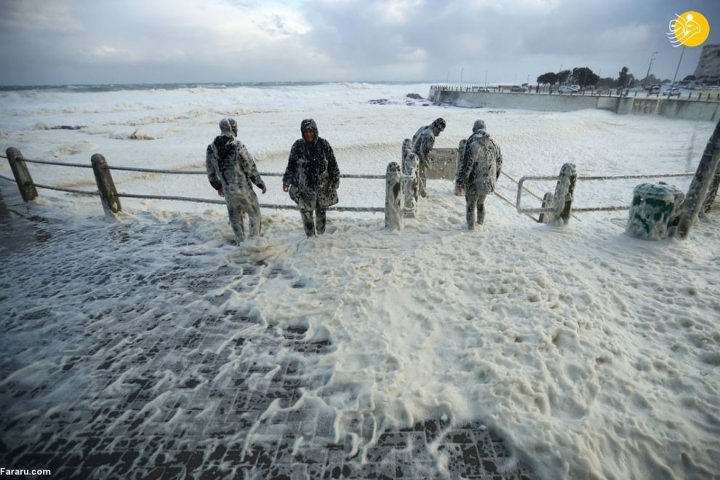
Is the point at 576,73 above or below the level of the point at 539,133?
above

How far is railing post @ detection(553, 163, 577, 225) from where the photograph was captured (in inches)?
234

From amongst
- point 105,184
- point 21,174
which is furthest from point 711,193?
point 21,174

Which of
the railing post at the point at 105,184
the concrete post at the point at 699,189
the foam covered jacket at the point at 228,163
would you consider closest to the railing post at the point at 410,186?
the foam covered jacket at the point at 228,163

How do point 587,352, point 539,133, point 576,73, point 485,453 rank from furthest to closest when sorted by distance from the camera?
point 576,73 → point 539,133 → point 587,352 → point 485,453

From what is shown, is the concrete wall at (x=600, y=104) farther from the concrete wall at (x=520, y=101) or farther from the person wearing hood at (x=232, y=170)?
the person wearing hood at (x=232, y=170)

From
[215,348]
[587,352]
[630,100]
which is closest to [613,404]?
[587,352]

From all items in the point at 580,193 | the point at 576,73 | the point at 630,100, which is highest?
the point at 576,73

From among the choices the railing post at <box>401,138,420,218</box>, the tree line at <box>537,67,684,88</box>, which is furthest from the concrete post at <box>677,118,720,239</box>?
the tree line at <box>537,67,684,88</box>

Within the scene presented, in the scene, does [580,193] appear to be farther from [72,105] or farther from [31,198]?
[72,105]

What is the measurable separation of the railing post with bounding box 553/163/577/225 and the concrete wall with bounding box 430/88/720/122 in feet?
84.5

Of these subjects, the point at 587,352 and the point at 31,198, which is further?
the point at 31,198

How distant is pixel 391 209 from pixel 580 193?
9.19 m

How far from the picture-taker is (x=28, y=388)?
296cm

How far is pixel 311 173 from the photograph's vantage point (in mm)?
5176
